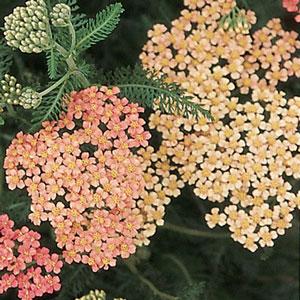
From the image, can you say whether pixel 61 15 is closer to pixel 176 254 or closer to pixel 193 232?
pixel 193 232

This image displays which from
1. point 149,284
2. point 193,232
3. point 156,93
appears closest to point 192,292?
point 149,284

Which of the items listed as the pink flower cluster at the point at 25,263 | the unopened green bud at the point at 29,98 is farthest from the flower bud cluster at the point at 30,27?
the pink flower cluster at the point at 25,263

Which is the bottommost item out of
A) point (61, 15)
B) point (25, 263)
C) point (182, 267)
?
point (25, 263)

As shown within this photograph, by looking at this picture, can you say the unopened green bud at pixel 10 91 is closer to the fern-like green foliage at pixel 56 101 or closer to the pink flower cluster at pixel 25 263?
the fern-like green foliage at pixel 56 101

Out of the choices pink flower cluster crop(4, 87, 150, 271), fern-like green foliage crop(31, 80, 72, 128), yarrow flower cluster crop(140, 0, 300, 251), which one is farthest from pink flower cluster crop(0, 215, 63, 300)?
yarrow flower cluster crop(140, 0, 300, 251)

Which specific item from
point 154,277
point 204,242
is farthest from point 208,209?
point 154,277

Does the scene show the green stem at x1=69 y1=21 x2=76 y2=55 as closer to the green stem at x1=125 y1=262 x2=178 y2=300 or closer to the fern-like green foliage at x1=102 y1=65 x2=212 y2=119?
the fern-like green foliage at x1=102 y1=65 x2=212 y2=119
